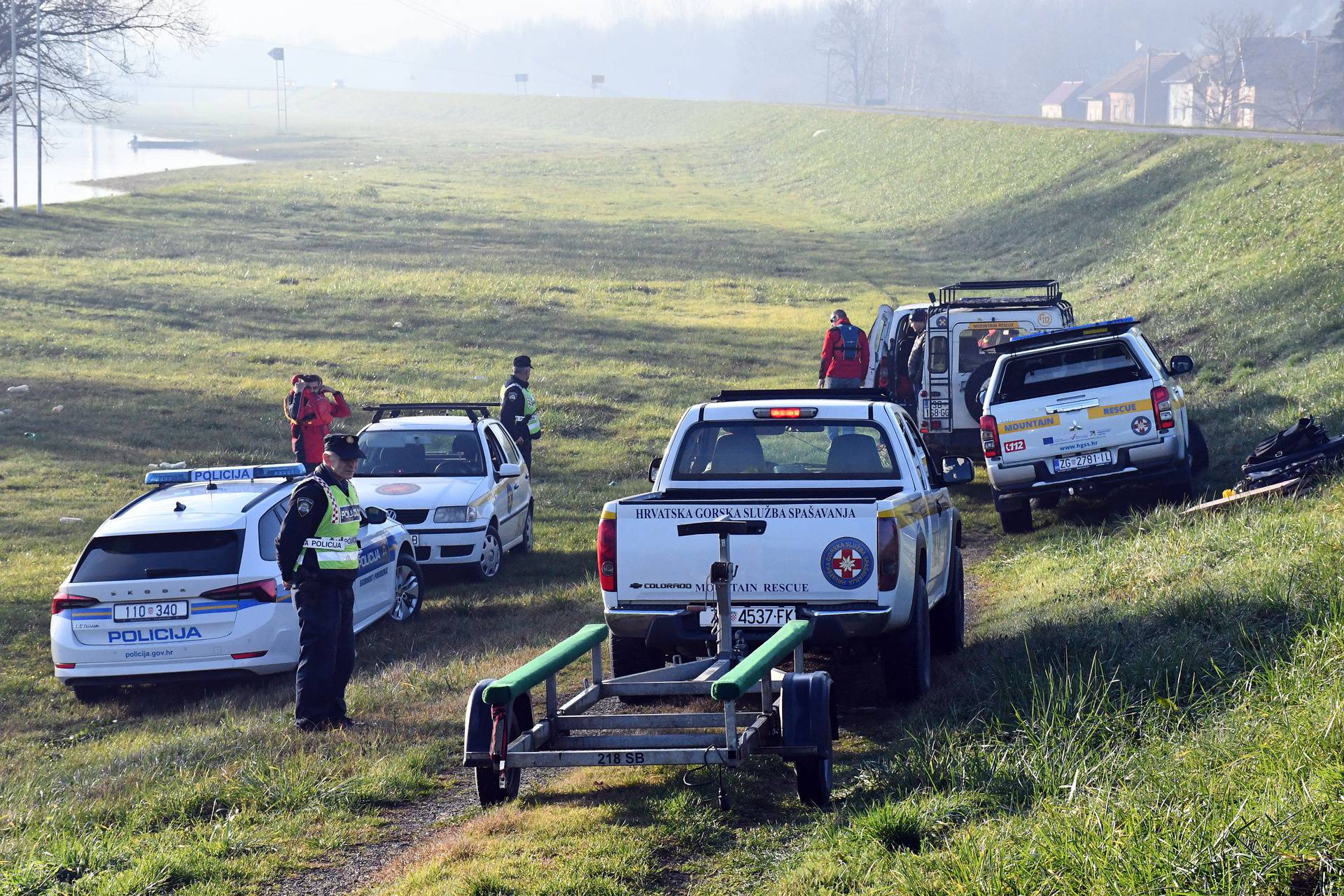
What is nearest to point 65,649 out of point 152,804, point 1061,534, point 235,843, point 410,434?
point 152,804

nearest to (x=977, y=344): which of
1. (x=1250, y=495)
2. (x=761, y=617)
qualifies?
(x=1250, y=495)

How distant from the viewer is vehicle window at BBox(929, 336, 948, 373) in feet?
52.5

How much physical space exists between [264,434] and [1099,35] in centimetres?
18573

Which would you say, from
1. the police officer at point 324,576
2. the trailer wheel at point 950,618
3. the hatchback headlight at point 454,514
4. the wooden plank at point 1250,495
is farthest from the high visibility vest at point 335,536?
the wooden plank at point 1250,495

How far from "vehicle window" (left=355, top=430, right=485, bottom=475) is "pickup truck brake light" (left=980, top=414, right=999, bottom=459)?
5.00 meters

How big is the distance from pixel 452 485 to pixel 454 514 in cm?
48

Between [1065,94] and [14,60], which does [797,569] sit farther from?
[1065,94]

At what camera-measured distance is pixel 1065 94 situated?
14650 centimetres

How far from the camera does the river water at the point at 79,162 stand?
63531mm

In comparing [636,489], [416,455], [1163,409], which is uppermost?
[1163,409]

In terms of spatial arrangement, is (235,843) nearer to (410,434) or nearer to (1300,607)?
(1300,607)

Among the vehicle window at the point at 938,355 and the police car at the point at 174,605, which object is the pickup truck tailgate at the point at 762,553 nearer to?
the police car at the point at 174,605

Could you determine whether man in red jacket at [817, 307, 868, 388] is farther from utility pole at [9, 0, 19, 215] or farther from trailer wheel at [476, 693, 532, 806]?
utility pole at [9, 0, 19, 215]

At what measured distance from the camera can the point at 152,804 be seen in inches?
260
